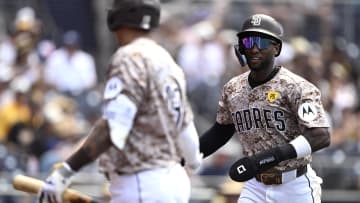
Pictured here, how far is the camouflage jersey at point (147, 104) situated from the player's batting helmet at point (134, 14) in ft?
0.37

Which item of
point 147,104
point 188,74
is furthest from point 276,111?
point 188,74

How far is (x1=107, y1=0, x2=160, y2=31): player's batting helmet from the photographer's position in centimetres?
666

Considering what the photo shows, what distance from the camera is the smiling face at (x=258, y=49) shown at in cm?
741

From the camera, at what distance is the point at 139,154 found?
259 inches

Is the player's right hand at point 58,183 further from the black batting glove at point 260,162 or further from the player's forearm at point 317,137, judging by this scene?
the player's forearm at point 317,137

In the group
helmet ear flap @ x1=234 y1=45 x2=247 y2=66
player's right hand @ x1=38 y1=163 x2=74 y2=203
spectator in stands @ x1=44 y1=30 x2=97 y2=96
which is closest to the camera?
player's right hand @ x1=38 y1=163 x2=74 y2=203

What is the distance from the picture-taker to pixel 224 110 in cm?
782

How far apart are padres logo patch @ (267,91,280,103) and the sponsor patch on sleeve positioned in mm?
1381

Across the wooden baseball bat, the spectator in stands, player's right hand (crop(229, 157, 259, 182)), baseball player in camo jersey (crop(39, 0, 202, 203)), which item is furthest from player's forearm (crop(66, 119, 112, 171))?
the spectator in stands

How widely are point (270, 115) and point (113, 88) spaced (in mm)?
1398

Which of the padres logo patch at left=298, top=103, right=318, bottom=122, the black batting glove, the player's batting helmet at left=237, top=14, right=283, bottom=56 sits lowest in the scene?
the black batting glove

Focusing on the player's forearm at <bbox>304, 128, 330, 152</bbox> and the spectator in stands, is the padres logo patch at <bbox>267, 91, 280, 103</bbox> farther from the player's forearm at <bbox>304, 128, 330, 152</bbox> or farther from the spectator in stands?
the spectator in stands

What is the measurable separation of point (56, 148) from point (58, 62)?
214 cm

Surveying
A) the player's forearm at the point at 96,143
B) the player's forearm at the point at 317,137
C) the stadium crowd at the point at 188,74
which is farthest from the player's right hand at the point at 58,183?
the stadium crowd at the point at 188,74
